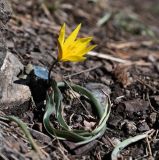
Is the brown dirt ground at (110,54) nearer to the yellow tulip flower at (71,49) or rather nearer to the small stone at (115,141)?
the small stone at (115,141)

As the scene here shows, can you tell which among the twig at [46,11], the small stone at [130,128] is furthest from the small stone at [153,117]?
the twig at [46,11]

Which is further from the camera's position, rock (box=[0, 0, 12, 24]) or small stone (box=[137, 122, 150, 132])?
small stone (box=[137, 122, 150, 132])

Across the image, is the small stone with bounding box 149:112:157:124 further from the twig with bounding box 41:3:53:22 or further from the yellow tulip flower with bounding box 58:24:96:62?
the twig with bounding box 41:3:53:22

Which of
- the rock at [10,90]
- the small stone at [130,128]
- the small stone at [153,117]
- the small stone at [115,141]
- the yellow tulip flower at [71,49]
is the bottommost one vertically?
the small stone at [115,141]

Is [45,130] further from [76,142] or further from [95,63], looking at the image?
[95,63]

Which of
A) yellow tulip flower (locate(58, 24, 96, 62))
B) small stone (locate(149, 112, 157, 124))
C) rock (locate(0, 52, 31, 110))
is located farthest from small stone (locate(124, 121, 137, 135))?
rock (locate(0, 52, 31, 110))

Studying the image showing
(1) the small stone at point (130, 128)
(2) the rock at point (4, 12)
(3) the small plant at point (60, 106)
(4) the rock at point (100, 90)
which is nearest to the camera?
(3) the small plant at point (60, 106)

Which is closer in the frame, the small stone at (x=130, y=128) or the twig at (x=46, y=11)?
the small stone at (x=130, y=128)

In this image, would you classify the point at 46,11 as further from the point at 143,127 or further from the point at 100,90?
the point at 143,127

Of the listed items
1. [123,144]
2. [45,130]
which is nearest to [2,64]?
[45,130]
